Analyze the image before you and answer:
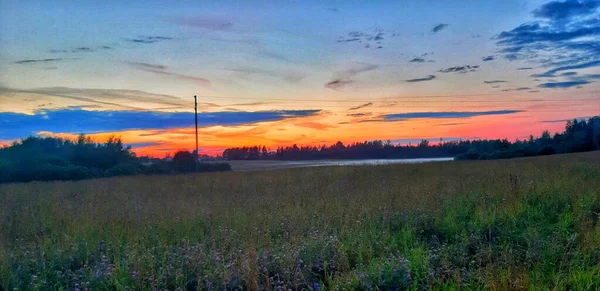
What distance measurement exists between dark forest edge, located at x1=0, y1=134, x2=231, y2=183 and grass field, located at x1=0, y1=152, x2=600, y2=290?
27.9 meters

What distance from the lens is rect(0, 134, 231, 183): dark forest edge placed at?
3597cm

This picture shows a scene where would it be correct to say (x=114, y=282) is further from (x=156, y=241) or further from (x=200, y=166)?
(x=200, y=166)

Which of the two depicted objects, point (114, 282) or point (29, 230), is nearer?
point (114, 282)

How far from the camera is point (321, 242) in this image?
6.64 meters

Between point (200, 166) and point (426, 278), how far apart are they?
44.5 meters

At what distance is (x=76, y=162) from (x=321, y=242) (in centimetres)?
4320

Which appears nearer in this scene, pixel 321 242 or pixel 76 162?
pixel 321 242

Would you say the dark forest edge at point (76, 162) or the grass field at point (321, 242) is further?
the dark forest edge at point (76, 162)

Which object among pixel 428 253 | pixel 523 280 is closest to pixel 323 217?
pixel 428 253

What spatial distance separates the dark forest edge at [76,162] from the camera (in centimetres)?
3597

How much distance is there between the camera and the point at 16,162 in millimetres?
37656

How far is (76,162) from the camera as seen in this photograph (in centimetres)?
4319

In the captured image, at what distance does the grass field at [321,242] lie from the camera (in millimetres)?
5379

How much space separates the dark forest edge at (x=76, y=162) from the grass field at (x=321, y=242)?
27.9 m
